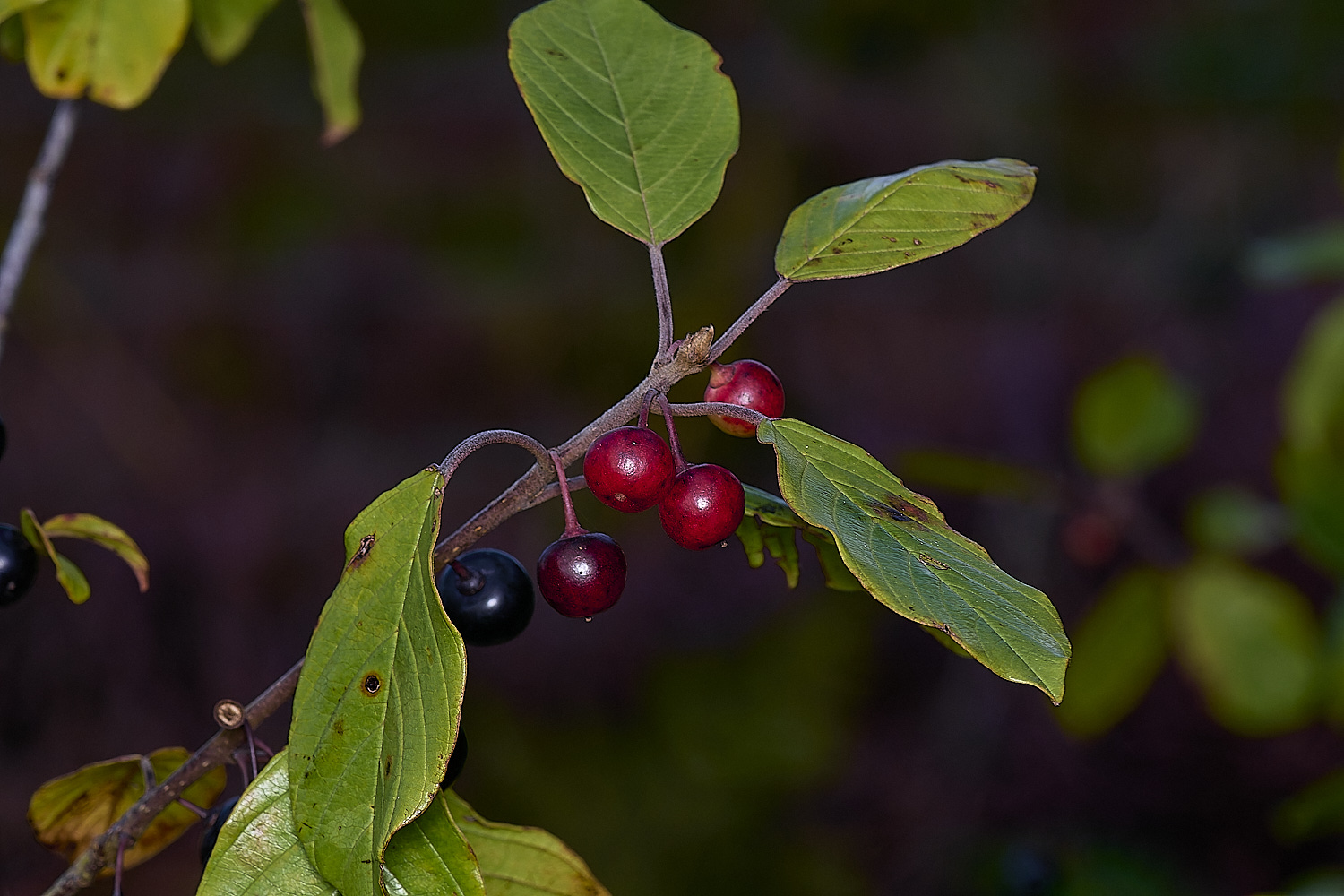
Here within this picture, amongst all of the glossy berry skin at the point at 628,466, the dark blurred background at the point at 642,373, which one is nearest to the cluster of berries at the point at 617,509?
the glossy berry skin at the point at 628,466

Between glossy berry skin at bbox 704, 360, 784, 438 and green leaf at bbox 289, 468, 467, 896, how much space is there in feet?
0.51

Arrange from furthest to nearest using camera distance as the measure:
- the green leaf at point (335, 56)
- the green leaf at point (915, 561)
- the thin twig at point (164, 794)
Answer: the green leaf at point (335, 56) → the thin twig at point (164, 794) → the green leaf at point (915, 561)

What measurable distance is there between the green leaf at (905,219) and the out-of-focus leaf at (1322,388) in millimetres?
894

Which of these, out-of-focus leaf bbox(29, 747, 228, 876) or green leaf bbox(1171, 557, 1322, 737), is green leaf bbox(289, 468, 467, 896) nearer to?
out-of-focus leaf bbox(29, 747, 228, 876)

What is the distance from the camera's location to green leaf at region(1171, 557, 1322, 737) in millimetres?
1336

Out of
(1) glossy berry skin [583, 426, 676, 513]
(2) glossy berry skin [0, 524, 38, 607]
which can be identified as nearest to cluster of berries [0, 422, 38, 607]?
(2) glossy berry skin [0, 524, 38, 607]

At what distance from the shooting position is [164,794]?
1.59 feet

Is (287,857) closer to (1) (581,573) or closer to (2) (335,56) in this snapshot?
(1) (581,573)

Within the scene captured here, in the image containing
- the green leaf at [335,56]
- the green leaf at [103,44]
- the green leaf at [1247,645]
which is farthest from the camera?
the green leaf at [1247,645]

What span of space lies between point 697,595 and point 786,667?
280 mm

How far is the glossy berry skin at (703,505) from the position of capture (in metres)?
0.44

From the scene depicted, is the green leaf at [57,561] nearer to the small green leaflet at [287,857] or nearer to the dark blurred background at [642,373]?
the small green leaflet at [287,857]

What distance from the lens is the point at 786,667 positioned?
246cm

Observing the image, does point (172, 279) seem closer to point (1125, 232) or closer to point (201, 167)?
point (201, 167)
